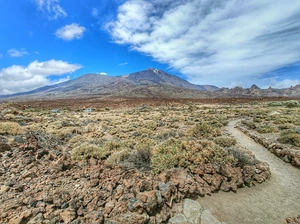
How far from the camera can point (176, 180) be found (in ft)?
18.3

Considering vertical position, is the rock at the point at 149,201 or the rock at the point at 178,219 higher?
the rock at the point at 149,201

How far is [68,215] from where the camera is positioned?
160 inches

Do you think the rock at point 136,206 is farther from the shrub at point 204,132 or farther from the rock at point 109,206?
the shrub at point 204,132

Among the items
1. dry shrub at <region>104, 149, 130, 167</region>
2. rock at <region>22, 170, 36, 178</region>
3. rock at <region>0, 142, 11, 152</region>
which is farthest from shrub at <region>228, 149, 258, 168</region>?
rock at <region>0, 142, 11, 152</region>

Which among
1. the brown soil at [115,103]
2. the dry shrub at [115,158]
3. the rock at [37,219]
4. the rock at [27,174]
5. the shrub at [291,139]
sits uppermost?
the shrub at [291,139]

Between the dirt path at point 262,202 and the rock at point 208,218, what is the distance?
15 cm

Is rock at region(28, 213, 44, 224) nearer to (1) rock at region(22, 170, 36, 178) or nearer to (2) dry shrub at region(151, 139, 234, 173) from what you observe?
(1) rock at region(22, 170, 36, 178)

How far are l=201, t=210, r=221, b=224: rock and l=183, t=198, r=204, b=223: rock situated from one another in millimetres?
98

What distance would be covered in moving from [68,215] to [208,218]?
140 inches

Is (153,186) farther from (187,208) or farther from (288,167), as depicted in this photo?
(288,167)

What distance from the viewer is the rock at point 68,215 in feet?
13.0

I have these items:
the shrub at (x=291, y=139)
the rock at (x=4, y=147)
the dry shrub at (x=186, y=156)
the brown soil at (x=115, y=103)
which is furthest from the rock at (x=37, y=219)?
the brown soil at (x=115, y=103)

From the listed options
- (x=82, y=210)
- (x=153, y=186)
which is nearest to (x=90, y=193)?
(x=82, y=210)

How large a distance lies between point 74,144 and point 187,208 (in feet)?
23.8
